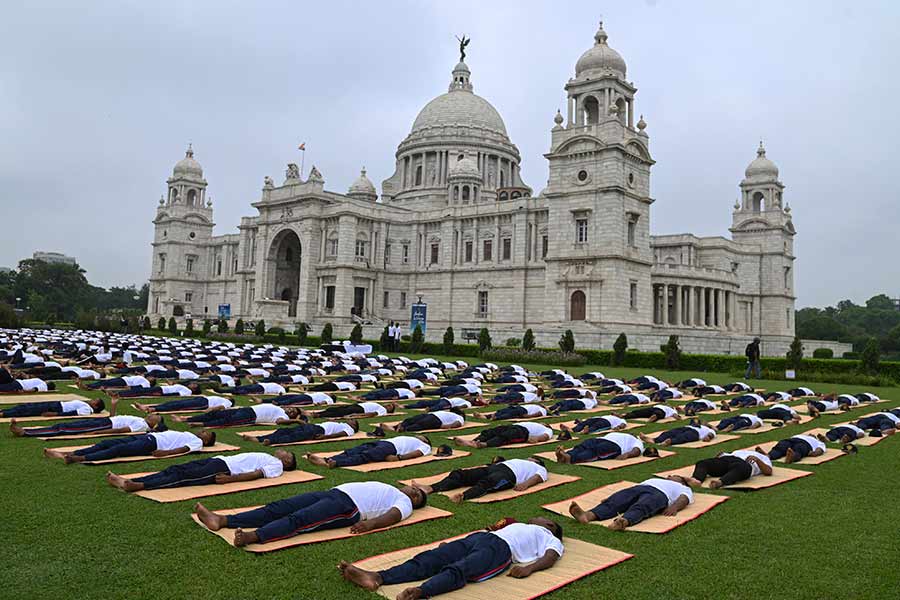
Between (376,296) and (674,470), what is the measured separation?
5692cm

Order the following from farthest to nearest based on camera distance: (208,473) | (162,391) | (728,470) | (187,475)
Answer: (162,391) → (728,470) → (208,473) → (187,475)

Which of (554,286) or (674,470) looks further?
(554,286)

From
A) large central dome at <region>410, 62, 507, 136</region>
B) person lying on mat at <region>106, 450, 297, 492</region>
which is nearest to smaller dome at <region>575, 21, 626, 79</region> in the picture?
large central dome at <region>410, 62, 507, 136</region>

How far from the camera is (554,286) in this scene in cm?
5106

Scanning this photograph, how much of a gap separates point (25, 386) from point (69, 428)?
692cm

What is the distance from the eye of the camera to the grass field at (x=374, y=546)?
624cm

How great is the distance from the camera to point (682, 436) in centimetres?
1409

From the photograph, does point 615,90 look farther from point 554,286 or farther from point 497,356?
point 497,356

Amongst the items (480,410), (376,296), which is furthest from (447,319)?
(480,410)

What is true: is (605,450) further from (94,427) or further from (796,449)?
(94,427)

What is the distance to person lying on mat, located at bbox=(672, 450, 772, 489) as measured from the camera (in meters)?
10.3

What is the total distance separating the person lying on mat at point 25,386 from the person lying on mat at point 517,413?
1165 centimetres

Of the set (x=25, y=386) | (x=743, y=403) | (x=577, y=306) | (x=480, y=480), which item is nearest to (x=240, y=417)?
(x=480, y=480)

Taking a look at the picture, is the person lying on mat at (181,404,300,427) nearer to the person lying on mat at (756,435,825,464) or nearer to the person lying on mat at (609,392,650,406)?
the person lying on mat at (609,392,650,406)
